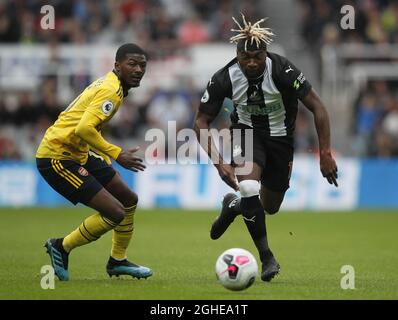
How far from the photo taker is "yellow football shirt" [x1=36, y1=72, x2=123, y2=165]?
936cm

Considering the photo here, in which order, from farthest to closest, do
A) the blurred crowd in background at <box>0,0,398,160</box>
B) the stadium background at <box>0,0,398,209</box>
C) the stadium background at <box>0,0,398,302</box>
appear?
the blurred crowd in background at <box>0,0,398,160</box>
the stadium background at <box>0,0,398,209</box>
the stadium background at <box>0,0,398,302</box>

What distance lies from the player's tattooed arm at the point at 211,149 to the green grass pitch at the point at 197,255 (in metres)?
1.05

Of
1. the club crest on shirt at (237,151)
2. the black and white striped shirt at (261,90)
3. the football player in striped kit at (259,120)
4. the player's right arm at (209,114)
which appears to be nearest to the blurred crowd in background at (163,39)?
the football player in striped kit at (259,120)

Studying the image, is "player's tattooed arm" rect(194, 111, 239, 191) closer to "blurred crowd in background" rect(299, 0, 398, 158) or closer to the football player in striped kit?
the football player in striped kit

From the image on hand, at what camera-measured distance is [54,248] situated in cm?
990

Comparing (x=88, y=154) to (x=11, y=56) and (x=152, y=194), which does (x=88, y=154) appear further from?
(x=11, y=56)

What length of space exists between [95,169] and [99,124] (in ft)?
2.46

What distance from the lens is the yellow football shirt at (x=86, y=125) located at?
9.36m

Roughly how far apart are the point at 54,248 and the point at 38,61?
1308 cm

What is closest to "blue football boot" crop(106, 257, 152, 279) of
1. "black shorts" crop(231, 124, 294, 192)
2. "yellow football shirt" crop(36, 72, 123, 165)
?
"yellow football shirt" crop(36, 72, 123, 165)

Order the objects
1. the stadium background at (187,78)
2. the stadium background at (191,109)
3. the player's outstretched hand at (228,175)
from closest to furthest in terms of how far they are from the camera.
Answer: the player's outstretched hand at (228,175)
the stadium background at (191,109)
the stadium background at (187,78)

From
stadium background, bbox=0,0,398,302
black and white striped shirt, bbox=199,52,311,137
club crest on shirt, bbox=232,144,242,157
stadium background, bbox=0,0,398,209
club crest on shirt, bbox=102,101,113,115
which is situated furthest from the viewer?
stadium background, bbox=0,0,398,209

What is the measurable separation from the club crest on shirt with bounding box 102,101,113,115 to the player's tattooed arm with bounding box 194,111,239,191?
105cm

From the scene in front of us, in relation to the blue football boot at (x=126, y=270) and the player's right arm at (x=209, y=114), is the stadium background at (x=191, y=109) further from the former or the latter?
the player's right arm at (x=209, y=114)
